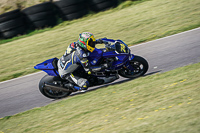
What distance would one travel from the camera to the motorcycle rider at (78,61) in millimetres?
6436

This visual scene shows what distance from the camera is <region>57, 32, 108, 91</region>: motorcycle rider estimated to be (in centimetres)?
644

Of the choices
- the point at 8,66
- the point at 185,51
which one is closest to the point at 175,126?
the point at 185,51

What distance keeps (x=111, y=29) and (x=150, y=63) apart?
5.20m

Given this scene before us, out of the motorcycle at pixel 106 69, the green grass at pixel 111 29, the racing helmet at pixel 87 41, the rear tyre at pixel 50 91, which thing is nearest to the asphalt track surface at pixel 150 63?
the rear tyre at pixel 50 91

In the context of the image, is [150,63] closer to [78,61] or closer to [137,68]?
[137,68]

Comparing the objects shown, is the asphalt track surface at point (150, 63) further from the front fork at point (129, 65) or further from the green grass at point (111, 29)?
the green grass at point (111, 29)

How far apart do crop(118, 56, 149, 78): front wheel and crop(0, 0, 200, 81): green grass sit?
13.2 feet

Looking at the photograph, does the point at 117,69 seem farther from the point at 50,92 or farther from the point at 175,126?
the point at 175,126

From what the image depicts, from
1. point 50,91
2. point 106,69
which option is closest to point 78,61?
point 106,69

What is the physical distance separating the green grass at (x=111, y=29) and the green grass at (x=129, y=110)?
426 cm

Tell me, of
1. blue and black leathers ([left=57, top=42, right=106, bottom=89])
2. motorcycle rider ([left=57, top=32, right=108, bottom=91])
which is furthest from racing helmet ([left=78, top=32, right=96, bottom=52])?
blue and black leathers ([left=57, top=42, right=106, bottom=89])

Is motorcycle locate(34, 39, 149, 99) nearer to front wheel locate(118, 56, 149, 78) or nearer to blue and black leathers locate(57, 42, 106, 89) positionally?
front wheel locate(118, 56, 149, 78)

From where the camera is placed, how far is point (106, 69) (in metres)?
6.86

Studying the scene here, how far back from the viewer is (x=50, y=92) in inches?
289
